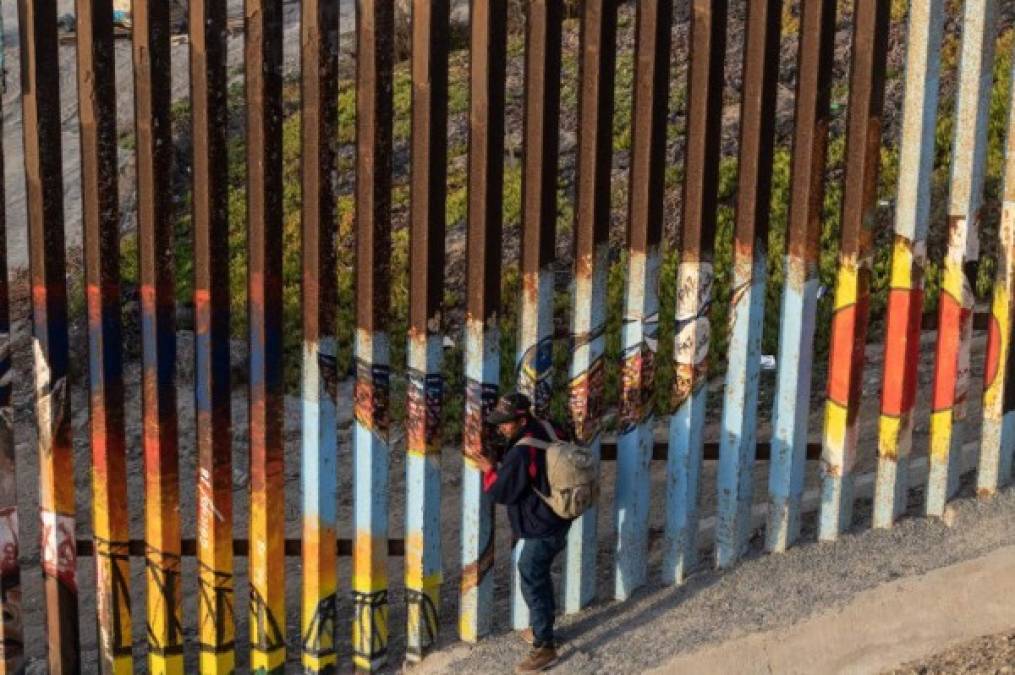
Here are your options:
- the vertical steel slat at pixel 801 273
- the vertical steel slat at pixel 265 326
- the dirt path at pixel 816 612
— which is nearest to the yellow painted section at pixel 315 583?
the vertical steel slat at pixel 265 326

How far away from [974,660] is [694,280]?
73.5 inches

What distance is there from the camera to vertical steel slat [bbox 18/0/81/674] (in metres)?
5.70

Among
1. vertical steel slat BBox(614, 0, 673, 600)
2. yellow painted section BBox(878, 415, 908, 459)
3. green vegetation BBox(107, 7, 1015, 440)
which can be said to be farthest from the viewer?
green vegetation BBox(107, 7, 1015, 440)

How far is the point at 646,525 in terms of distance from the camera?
6.30 meters

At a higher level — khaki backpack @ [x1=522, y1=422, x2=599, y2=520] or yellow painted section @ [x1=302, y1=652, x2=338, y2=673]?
khaki backpack @ [x1=522, y1=422, x2=599, y2=520]

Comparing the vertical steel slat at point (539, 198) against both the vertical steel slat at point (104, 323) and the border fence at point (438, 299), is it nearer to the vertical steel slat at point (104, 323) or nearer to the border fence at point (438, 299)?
the border fence at point (438, 299)

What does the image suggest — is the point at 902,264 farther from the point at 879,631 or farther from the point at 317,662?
the point at 317,662

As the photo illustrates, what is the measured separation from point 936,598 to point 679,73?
252 inches

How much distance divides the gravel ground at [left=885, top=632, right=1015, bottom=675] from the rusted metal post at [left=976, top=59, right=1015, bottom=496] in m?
0.86

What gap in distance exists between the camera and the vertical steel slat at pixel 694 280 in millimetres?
5820

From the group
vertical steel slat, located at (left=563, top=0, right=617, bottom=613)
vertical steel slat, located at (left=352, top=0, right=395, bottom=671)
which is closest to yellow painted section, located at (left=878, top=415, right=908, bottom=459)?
vertical steel slat, located at (left=563, top=0, right=617, bottom=613)

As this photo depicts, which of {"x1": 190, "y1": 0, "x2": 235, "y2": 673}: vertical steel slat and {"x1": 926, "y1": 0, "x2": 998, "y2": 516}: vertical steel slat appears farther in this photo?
{"x1": 926, "y1": 0, "x2": 998, "y2": 516}: vertical steel slat

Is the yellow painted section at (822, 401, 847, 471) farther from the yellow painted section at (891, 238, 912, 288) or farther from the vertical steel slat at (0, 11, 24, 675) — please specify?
the vertical steel slat at (0, 11, 24, 675)

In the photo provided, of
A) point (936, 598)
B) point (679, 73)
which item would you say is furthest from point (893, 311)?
point (679, 73)
